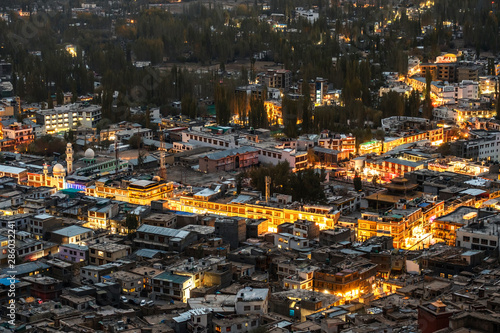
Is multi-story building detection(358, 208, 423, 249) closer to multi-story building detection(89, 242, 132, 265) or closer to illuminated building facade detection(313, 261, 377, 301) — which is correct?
illuminated building facade detection(313, 261, 377, 301)

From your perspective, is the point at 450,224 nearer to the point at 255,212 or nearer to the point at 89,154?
the point at 255,212

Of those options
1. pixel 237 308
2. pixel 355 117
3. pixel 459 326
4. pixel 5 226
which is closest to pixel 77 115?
pixel 355 117

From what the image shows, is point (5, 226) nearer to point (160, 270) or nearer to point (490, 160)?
point (160, 270)

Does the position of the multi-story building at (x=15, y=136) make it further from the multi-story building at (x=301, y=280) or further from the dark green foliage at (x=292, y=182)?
the multi-story building at (x=301, y=280)

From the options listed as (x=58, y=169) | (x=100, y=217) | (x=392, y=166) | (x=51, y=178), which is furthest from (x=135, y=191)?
(x=392, y=166)

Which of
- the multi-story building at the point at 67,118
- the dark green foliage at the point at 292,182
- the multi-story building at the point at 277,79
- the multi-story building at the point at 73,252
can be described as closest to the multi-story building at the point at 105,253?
the multi-story building at the point at 73,252

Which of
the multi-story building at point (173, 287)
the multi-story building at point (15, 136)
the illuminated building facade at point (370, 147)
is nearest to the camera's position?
the multi-story building at point (173, 287)
